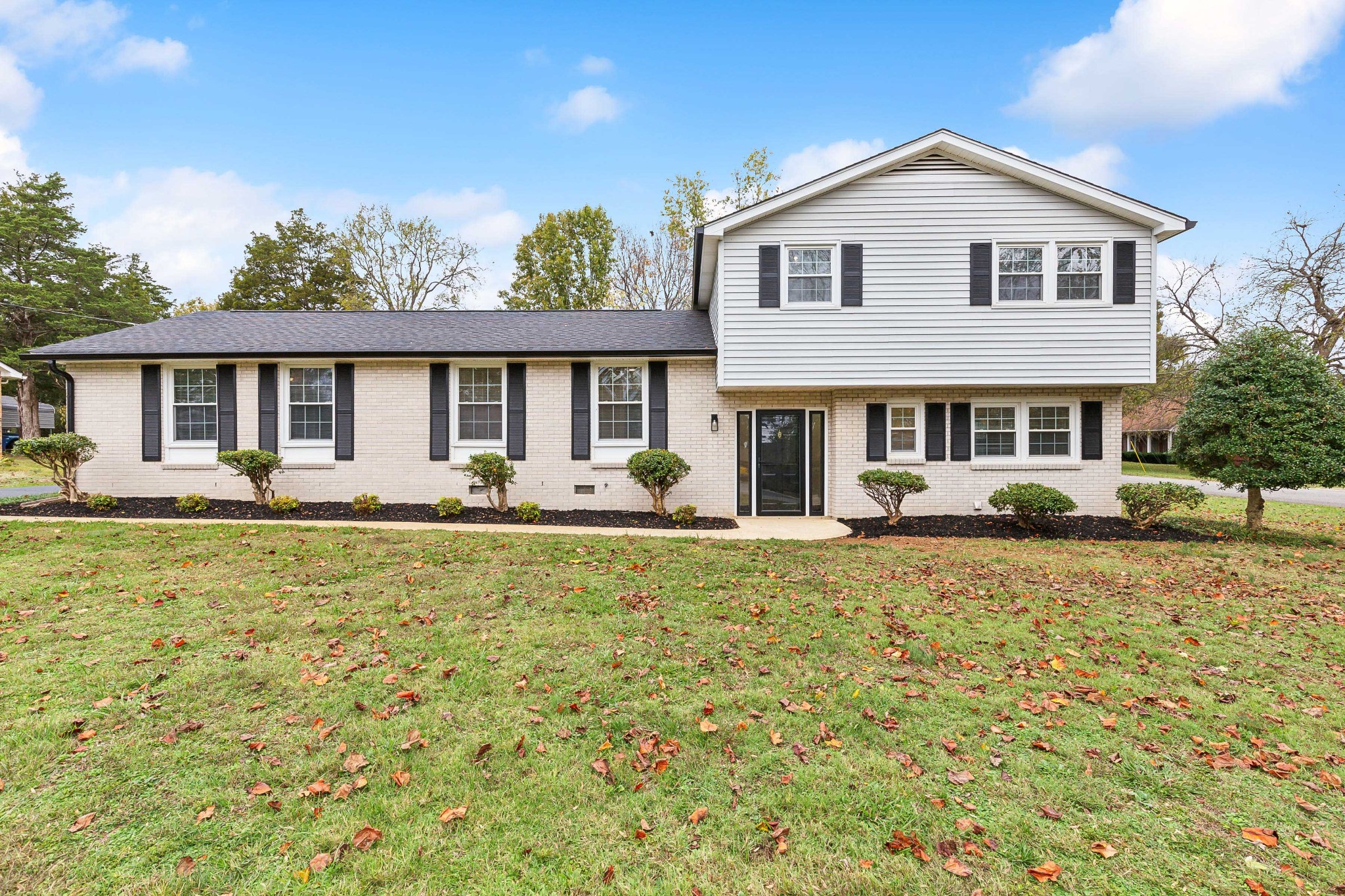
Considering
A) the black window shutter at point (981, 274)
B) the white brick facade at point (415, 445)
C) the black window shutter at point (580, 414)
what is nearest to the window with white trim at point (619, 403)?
the black window shutter at point (580, 414)

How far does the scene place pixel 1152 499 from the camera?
9.36m

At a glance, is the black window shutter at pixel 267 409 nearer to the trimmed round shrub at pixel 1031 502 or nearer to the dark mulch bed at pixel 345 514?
the dark mulch bed at pixel 345 514

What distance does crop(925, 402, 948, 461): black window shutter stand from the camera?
1047cm

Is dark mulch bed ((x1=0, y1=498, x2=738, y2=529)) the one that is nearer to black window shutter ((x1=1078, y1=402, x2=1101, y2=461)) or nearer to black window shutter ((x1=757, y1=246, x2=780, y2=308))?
black window shutter ((x1=757, y1=246, x2=780, y2=308))

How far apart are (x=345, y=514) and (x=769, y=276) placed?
29.4 ft

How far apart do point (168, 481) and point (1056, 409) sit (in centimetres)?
1751

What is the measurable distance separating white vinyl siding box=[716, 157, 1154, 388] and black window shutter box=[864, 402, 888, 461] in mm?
736

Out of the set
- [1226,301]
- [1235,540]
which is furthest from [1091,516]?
[1226,301]

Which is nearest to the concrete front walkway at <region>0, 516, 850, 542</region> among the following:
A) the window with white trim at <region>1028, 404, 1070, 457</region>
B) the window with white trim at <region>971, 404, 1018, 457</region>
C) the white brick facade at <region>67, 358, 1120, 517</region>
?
the white brick facade at <region>67, 358, 1120, 517</region>

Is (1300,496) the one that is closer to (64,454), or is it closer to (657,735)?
(657,735)

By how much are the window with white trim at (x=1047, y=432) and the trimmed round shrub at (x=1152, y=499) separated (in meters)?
1.21

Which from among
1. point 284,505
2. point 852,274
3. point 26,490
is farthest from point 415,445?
point 26,490

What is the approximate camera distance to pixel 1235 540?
29.0ft

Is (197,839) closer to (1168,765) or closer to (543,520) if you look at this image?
(1168,765)
